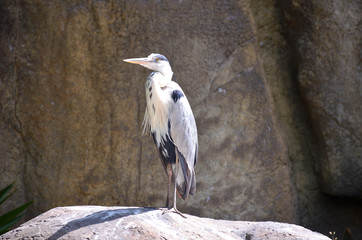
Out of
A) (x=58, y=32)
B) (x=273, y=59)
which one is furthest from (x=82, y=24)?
(x=273, y=59)

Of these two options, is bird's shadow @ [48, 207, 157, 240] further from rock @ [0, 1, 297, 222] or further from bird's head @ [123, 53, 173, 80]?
rock @ [0, 1, 297, 222]

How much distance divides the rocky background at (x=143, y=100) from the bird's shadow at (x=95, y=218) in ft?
4.67

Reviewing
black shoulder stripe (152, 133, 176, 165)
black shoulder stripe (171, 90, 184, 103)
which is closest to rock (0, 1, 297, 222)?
black shoulder stripe (152, 133, 176, 165)

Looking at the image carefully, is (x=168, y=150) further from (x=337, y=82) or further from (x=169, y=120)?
(x=337, y=82)

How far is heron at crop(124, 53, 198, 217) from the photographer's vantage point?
359cm

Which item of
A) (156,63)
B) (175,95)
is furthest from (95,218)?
(156,63)

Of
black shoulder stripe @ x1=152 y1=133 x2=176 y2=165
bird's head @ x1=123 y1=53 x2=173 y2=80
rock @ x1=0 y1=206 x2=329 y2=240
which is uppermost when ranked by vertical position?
bird's head @ x1=123 y1=53 x2=173 y2=80

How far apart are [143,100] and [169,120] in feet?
3.53

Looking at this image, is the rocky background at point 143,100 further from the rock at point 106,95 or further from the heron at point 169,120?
the heron at point 169,120

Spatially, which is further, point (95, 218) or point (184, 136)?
point (184, 136)

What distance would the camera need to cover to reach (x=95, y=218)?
10.1 ft

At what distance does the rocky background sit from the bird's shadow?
1424mm

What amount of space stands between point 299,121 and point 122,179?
196 cm

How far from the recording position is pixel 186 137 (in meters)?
3.62
